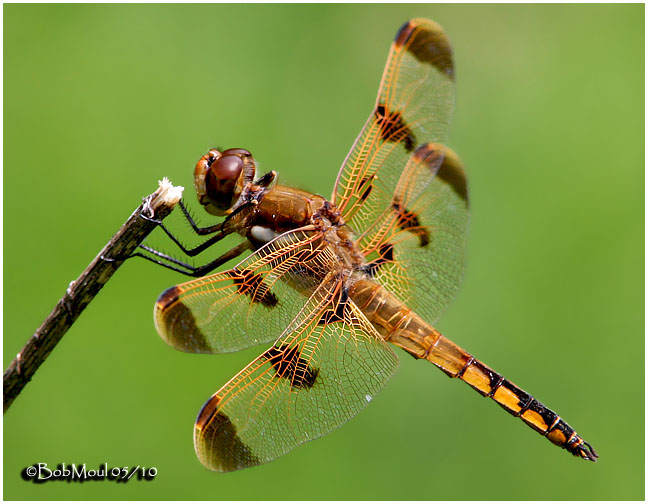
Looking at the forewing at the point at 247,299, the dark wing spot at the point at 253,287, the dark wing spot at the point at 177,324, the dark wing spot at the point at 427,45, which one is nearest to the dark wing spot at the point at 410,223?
the forewing at the point at 247,299

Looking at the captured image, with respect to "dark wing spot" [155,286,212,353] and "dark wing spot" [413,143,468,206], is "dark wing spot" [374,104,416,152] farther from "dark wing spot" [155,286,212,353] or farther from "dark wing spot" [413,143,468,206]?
"dark wing spot" [155,286,212,353]

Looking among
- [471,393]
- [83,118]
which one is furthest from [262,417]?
[83,118]

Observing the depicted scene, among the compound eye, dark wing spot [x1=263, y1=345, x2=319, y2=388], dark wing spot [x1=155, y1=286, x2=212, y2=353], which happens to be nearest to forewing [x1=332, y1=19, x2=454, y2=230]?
the compound eye

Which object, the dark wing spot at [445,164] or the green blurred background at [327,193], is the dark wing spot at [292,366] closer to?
the green blurred background at [327,193]

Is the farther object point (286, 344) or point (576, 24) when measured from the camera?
point (576, 24)

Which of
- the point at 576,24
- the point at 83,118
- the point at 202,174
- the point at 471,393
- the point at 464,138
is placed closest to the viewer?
the point at 202,174

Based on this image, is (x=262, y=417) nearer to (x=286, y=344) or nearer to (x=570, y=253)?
(x=286, y=344)
